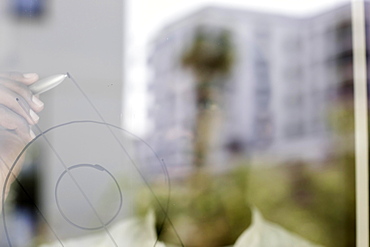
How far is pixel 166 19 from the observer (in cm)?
87

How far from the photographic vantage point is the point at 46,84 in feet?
2.08

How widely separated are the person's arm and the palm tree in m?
0.39

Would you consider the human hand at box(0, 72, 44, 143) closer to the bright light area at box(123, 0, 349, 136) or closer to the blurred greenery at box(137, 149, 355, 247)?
the bright light area at box(123, 0, 349, 136)

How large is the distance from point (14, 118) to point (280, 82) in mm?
689

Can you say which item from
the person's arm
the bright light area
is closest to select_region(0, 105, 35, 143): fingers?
the person's arm

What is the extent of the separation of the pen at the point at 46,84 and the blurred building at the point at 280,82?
16.0 inches

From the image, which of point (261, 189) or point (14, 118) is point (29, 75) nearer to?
point (14, 118)

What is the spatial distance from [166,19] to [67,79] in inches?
11.3

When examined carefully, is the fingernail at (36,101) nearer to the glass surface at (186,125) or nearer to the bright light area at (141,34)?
the glass surface at (186,125)

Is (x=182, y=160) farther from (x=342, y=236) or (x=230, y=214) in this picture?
(x=342, y=236)

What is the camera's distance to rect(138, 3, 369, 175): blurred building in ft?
3.41

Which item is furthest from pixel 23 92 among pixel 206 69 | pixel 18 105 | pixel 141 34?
pixel 206 69

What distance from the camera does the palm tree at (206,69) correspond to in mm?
945

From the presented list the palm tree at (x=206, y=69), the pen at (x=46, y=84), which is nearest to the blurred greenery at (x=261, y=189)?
the palm tree at (x=206, y=69)
